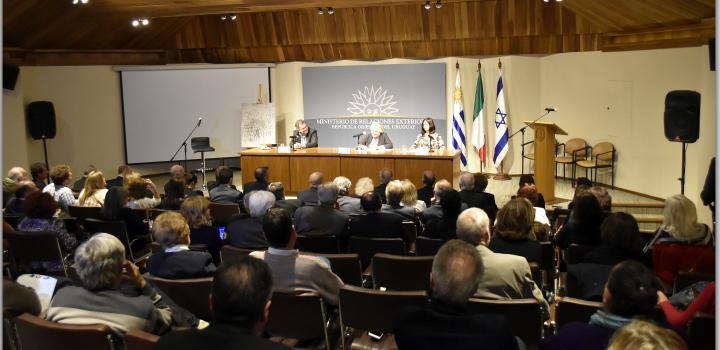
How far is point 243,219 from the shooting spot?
493cm

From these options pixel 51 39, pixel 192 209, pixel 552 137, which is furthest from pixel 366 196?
pixel 51 39

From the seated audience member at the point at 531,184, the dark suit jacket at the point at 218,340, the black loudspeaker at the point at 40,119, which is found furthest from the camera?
the black loudspeaker at the point at 40,119

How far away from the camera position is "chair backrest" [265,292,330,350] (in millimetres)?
3374

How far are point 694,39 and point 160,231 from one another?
273 inches

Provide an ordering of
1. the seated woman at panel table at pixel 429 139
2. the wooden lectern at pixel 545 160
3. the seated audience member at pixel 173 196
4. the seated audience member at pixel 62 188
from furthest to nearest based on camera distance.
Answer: the seated woman at panel table at pixel 429 139, the wooden lectern at pixel 545 160, the seated audience member at pixel 62 188, the seated audience member at pixel 173 196

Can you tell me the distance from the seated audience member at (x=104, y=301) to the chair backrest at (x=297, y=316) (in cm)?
58

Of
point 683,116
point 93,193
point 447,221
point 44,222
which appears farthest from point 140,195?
point 683,116

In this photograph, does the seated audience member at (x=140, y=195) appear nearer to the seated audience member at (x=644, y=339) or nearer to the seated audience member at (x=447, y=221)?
the seated audience member at (x=447, y=221)

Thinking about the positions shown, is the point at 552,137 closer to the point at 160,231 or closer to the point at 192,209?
the point at 192,209

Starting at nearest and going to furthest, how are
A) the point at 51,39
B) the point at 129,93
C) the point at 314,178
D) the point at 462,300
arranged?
the point at 462,300, the point at 314,178, the point at 51,39, the point at 129,93

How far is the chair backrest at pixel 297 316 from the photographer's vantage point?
3.37m

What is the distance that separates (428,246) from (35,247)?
2.79 m

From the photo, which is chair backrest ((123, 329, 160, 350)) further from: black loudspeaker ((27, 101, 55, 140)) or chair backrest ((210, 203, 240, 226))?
black loudspeaker ((27, 101, 55, 140))

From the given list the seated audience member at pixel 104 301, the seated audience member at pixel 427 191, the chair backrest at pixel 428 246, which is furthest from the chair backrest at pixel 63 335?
the seated audience member at pixel 427 191
